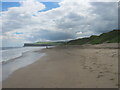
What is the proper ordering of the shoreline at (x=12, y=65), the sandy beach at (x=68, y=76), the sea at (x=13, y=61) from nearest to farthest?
the sandy beach at (x=68, y=76)
the shoreline at (x=12, y=65)
the sea at (x=13, y=61)

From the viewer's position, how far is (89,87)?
504 centimetres

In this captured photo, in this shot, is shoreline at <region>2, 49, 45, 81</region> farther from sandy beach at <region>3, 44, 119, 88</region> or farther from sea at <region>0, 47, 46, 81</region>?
sandy beach at <region>3, 44, 119, 88</region>

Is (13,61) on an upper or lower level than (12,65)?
lower

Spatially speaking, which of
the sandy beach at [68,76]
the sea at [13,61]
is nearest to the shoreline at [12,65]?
the sea at [13,61]

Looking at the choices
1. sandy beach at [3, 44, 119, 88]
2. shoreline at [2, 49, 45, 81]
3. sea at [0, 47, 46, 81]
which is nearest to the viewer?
sandy beach at [3, 44, 119, 88]

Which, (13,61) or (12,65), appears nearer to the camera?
(12,65)

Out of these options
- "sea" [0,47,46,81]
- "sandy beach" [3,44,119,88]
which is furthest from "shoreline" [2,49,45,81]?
"sandy beach" [3,44,119,88]

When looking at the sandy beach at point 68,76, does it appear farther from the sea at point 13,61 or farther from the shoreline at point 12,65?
the sea at point 13,61

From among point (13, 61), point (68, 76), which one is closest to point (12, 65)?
point (13, 61)

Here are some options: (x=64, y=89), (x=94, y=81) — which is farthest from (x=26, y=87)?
(x=94, y=81)

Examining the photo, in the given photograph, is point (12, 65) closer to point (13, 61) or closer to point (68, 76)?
point (13, 61)

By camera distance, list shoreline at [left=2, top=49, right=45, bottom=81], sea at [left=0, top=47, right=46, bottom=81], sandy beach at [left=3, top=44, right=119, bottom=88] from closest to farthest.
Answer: sandy beach at [left=3, top=44, right=119, bottom=88], shoreline at [left=2, top=49, right=45, bottom=81], sea at [left=0, top=47, right=46, bottom=81]

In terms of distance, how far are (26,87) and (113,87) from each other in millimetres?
4109

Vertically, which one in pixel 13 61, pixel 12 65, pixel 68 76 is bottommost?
pixel 13 61
